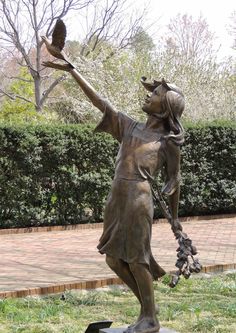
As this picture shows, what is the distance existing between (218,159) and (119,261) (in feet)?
36.4

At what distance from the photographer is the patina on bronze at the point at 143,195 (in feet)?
13.3

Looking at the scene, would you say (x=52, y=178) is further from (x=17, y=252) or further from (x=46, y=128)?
(x=17, y=252)

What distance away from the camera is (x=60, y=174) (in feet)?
43.1

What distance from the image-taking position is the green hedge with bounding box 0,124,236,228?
12.6m

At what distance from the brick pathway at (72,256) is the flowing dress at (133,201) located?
2.88 metres

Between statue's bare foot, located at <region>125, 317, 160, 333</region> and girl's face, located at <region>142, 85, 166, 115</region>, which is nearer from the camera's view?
statue's bare foot, located at <region>125, 317, 160, 333</region>

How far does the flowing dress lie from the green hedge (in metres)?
8.54

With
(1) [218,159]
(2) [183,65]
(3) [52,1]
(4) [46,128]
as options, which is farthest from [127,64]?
(4) [46,128]

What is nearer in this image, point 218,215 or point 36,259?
point 36,259

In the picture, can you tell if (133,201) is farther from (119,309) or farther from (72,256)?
(72,256)

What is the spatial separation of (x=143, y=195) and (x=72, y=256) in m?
5.46

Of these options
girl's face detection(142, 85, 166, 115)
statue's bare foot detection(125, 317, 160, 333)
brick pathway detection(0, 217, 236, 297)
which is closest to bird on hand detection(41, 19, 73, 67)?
girl's face detection(142, 85, 166, 115)

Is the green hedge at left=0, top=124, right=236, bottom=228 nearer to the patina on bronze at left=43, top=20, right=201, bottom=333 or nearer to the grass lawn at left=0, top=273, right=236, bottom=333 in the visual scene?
the grass lawn at left=0, top=273, right=236, bottom=333

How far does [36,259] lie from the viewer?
30.1ft
